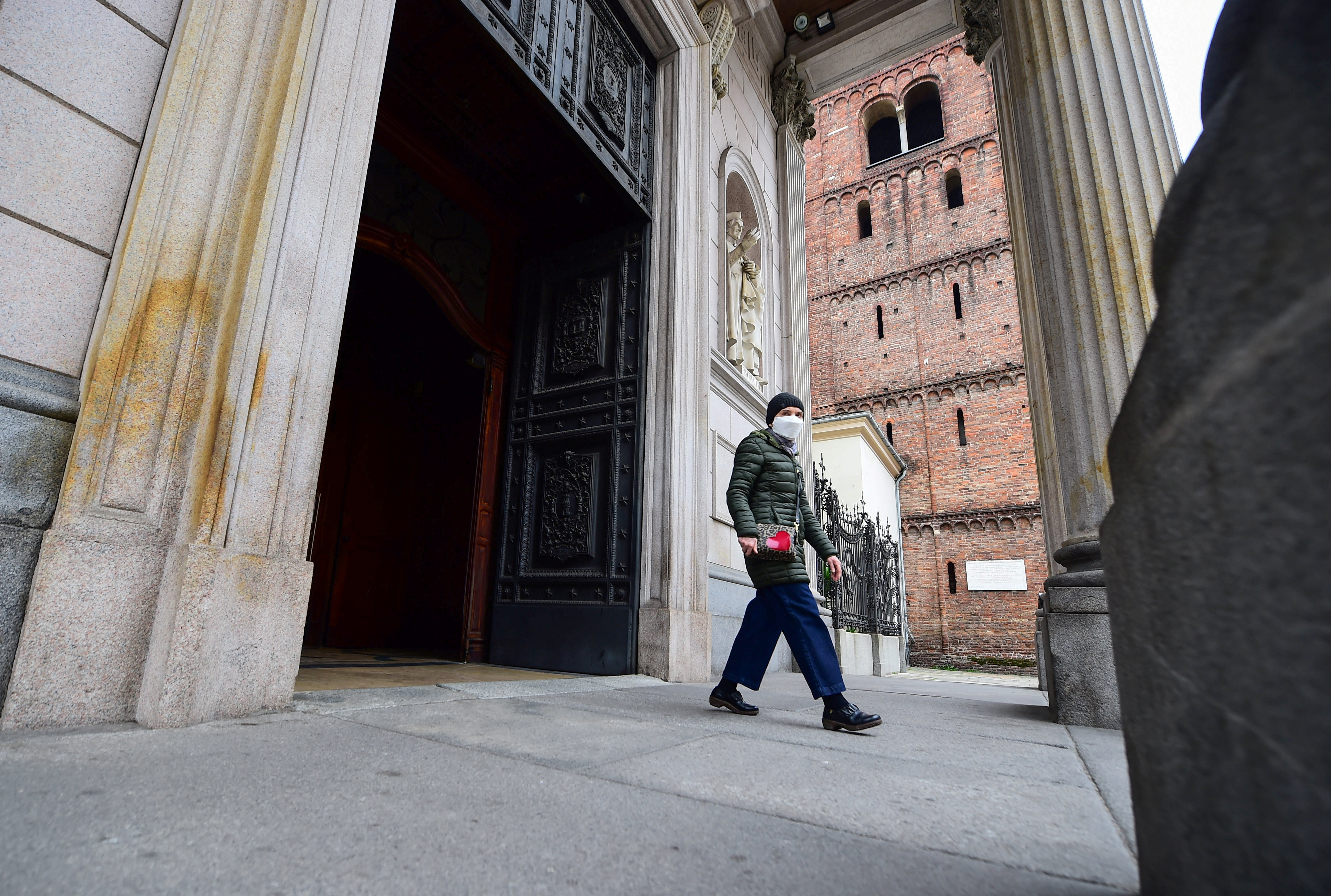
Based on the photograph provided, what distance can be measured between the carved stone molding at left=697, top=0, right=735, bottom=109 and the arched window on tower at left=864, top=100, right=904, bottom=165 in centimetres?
2718

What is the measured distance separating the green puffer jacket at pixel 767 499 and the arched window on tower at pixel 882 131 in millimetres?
32136

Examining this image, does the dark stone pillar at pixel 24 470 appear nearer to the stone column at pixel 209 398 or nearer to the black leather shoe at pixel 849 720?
the stone column at pixel 209 398

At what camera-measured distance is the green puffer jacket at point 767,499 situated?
331cm

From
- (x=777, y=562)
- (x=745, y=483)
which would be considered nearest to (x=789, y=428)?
(x=745, y=483)

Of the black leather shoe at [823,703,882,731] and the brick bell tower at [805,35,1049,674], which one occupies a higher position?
the brick bell tower at [805,35,1049,674]

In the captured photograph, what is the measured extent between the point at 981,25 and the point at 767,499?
617cm

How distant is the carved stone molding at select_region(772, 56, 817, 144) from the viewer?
9.65 meters

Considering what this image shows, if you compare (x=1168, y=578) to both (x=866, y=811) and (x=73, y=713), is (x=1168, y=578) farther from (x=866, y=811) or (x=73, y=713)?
(x=73, y=713)

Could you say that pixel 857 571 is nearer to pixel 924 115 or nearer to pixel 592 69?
pixel 592 69

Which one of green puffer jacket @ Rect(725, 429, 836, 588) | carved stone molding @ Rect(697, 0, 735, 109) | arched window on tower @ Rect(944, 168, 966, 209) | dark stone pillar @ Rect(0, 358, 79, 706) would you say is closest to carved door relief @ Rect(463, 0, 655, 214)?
carved stone molding @ Rect(697, 0, 735, 109)

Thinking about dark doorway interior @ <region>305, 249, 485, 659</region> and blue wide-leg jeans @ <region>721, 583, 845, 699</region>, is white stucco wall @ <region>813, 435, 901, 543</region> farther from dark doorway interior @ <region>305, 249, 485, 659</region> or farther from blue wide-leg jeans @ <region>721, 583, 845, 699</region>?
blue wide-leg jeans @ <region>721, 583, 845, 699</region>

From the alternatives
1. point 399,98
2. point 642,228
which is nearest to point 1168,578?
point 642,228

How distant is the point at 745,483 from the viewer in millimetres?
3469

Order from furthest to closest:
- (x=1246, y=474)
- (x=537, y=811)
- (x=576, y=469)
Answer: (x=576, y=469) → (x=537, y=811) → (x=1246, y=474)
